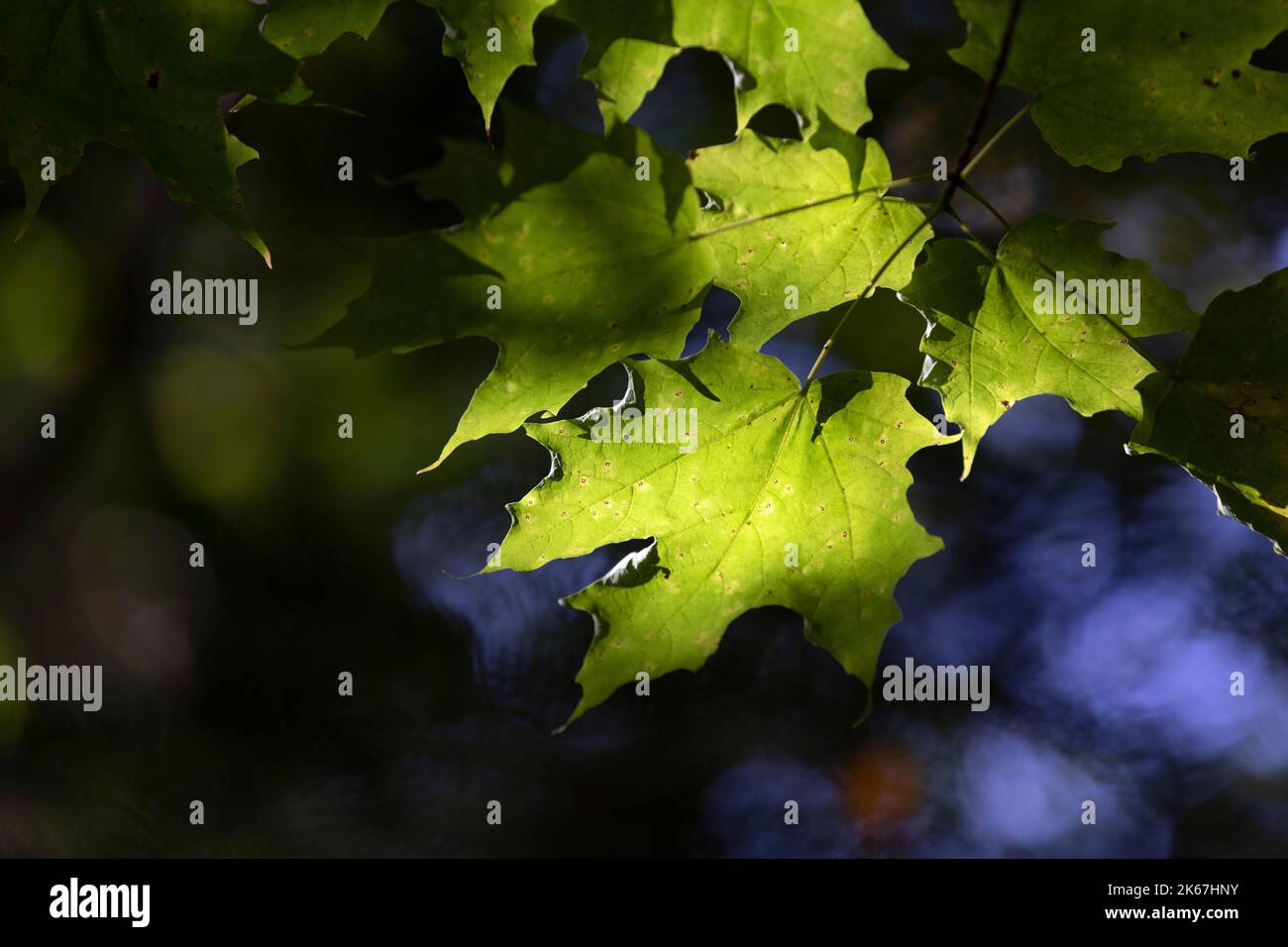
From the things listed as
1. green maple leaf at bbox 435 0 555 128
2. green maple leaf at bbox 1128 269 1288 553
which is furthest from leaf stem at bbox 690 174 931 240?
green maple leaf at bbox 1128 269 1288 553

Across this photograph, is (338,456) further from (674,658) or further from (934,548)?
(934,548)

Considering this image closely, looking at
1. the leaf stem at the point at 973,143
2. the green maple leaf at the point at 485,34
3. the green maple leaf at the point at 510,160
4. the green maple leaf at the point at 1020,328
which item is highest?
the green maple leaf at the point at 485,34

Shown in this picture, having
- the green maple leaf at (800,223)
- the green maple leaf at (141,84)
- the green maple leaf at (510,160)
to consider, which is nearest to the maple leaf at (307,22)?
the green maple leaf at (141,84)

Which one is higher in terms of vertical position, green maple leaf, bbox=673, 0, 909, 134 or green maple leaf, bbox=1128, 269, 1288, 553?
green maple leaf, bbox=673, 0, 909, 134

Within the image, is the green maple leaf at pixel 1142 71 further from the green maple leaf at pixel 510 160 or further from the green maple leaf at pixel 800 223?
the green maple leaf at pixel 510 160

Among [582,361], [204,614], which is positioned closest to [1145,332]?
[582,361]

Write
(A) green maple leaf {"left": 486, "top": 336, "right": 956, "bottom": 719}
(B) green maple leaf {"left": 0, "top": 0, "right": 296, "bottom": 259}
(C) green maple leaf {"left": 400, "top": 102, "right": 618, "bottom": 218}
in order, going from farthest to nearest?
(A) green maple leaf {"left": 486, "top": 336, "right": 956, "bottom": 719} < (B) green maple leaf {"left": 0, "top": 0, "right": 296, "bottom": 259} < (C) green maple leaf {"left": 400, "top": 102, "right": 618, "bottom": 218}

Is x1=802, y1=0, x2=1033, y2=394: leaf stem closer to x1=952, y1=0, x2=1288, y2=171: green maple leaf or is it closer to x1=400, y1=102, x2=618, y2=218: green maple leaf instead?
x1=952, y1=0, x2=1288, y2=171: green maple leaf
